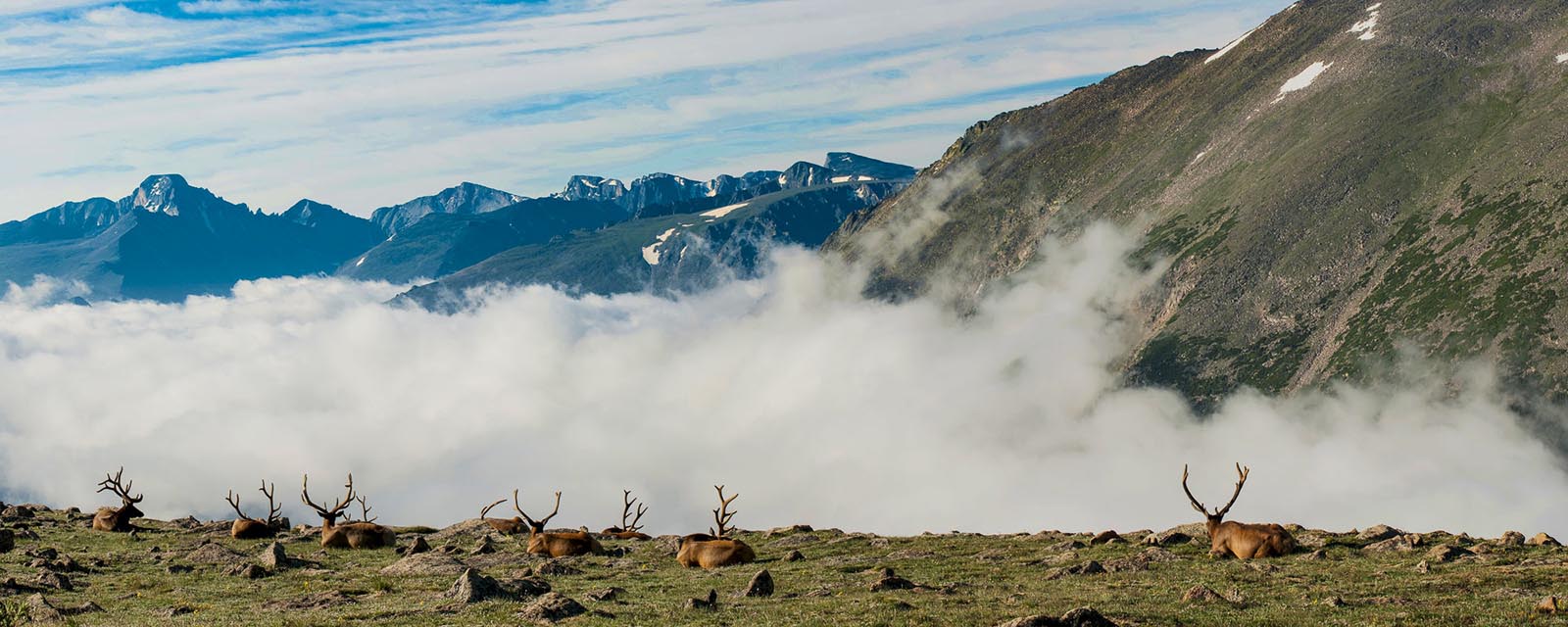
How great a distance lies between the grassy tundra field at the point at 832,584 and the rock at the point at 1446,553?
0.21 metres

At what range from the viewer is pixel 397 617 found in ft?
101

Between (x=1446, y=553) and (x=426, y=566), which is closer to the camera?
(x=1446, y=553)

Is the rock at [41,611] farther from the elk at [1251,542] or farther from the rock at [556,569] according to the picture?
the elk at [1251,542]

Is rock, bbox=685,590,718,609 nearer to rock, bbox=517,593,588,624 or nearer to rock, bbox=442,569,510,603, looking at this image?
rock, bbox=517,593,588,624

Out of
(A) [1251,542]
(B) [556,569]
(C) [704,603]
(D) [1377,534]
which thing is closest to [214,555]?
(B) [556,569]

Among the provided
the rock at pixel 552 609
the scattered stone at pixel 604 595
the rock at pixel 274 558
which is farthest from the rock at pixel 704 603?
the rock at pixel 274 558

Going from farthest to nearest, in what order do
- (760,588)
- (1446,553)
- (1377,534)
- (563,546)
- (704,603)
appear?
(563,546), (1377,534), (1446,553), (760,588), (704,603)

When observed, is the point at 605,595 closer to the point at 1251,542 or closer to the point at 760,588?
the point at 760,588

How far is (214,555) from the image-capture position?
4944cm

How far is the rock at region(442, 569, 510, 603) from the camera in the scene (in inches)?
1300

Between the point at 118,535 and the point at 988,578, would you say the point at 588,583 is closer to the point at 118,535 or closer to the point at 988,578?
the point at 988,578

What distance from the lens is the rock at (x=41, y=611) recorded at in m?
30.9

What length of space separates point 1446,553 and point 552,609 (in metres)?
32.5

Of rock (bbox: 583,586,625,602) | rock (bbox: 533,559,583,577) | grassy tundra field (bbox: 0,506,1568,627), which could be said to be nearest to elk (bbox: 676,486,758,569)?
grassy tundra field (bbox: 0,506,1568,627)
